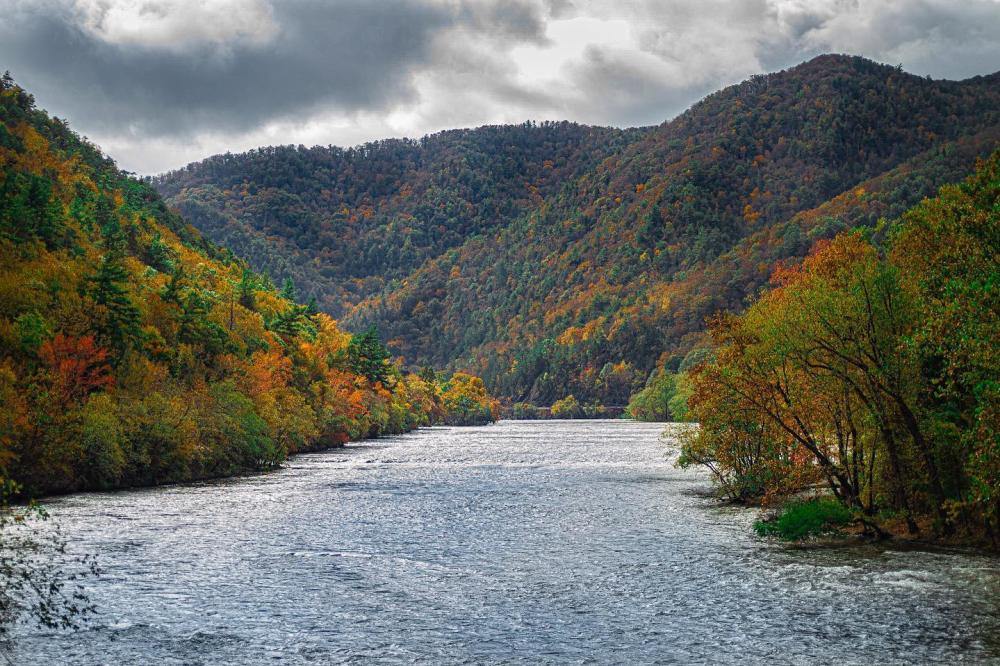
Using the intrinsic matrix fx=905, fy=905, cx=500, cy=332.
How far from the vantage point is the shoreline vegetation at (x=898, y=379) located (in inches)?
1145

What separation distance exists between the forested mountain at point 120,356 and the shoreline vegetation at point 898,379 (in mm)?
28300

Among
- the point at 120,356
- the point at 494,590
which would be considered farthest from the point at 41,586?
the point at 120,356

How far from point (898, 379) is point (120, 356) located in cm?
6195

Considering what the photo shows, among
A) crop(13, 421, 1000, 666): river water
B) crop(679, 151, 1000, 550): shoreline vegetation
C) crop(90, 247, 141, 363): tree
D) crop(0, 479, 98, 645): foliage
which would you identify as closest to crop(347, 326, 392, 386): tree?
crop(90, 247, 141, 363): tree

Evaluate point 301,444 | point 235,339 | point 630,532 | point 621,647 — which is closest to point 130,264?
point 235,339

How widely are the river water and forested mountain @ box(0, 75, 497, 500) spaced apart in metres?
6.27

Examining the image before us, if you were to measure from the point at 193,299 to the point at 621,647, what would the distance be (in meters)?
81.8

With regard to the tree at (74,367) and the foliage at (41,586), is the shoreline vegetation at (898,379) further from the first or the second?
the tree at (74,367)

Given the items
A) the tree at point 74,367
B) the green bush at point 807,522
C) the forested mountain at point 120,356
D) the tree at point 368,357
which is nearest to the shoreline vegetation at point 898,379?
the green bush at point 807,522

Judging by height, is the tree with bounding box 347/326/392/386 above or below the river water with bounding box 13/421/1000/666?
above

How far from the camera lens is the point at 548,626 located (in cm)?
2731

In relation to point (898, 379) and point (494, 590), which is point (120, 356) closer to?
point (494, 590)

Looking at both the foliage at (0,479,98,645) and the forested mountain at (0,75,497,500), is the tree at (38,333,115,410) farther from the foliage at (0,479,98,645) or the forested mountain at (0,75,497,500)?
the foliage at (0,479,98,645)

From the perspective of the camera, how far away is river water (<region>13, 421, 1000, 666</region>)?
2444 cm
